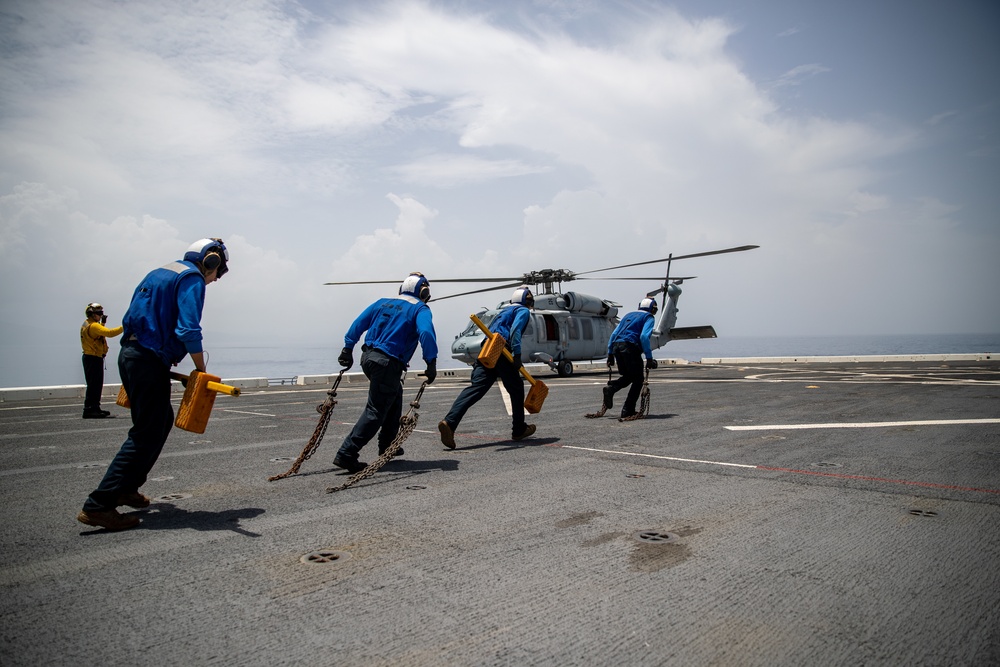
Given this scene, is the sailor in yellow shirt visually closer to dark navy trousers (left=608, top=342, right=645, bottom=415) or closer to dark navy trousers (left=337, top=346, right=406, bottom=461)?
dark navy trousers (left=337, top=346, right=406, bottom=461)

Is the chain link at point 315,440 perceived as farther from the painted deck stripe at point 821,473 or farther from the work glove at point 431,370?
the painted deck stripe at point 821,473

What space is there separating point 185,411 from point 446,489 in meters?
2.09

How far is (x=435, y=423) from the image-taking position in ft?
33.1

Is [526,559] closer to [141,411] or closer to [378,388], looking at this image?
[141,411]

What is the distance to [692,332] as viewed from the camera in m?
27.5

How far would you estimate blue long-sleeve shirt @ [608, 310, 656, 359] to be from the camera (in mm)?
10067

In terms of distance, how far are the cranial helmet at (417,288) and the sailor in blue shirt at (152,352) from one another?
2523mm

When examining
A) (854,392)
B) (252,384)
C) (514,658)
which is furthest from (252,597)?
(252,384)

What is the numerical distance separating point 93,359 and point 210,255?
8.83m

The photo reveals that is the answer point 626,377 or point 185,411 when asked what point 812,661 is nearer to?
point 185,411

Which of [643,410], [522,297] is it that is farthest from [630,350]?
[522,297]

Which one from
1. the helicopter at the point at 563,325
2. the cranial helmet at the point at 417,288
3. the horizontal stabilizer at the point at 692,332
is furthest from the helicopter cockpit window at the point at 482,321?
the cranial helmet at the point at 417,288

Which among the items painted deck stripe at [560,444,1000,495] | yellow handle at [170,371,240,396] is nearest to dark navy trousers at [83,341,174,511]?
yellow handle at [170,371,240,396]

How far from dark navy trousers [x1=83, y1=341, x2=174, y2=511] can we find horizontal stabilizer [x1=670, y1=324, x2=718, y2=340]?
25.3 metres
